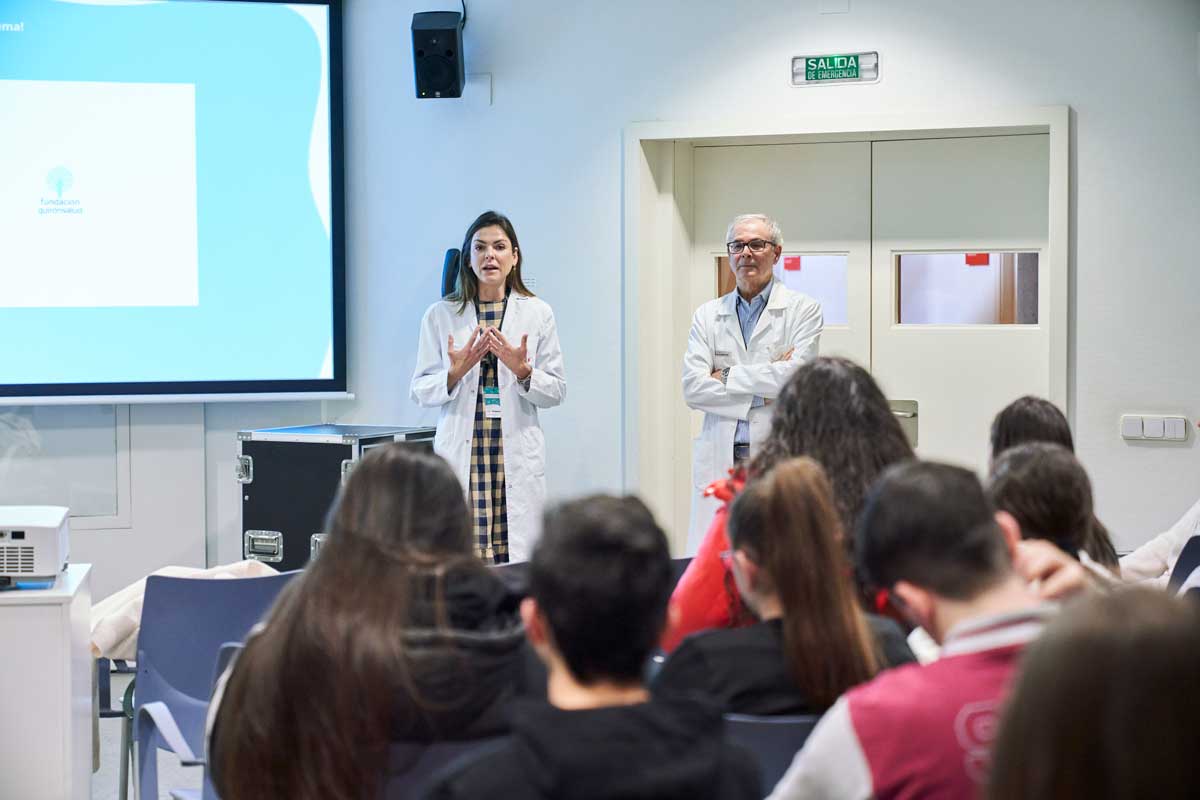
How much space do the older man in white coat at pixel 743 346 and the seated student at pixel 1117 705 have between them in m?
3.38

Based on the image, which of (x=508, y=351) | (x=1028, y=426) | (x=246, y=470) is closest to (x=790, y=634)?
(x=1028, y=426)

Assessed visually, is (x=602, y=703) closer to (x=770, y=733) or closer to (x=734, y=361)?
(x=770, y=733)

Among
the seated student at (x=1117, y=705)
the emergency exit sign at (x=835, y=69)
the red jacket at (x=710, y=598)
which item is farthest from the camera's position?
the emergency exit sign at (x=835, y=69)

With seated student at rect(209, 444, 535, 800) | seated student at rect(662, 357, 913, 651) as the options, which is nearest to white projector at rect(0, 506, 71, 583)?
seated student at rect(209, 444, 535, 800)

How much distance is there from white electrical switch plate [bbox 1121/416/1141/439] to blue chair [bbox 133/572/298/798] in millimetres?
3186

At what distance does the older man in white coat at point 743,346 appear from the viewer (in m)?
4.27

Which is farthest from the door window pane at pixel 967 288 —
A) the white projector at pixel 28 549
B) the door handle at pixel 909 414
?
the white projector at pixel 28 549

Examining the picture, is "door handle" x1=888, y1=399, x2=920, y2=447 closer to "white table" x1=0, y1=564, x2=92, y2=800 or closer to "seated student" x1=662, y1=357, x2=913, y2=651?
"seated student" x1=662, y1=357, x2=913, y2=651

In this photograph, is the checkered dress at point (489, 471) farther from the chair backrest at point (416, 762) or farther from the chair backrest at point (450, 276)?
the chair backrest at point (416, 762)

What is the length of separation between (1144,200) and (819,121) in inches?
47.5

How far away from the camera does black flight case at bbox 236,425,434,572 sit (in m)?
→ 4.47

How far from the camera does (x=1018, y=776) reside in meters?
0.83

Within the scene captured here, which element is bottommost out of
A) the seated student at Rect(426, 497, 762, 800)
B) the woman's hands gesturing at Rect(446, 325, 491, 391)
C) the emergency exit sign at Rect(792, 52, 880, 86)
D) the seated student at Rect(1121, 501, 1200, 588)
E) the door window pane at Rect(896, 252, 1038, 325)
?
the seated student at Rect(1121, 501, 1200, 588)

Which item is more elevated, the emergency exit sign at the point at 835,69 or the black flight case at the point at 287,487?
the emergency exit sign at the point at 835,69
